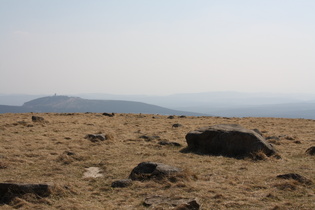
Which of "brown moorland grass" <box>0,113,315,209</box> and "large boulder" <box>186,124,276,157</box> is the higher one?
"large boulder" <box>186,124,276,157</box>

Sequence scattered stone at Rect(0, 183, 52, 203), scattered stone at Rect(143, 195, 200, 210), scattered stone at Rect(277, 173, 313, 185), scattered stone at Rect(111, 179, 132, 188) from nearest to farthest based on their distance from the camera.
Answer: scattered stone at Rect(143, 195, 200, 210) < scattered stone at Rect(0, 183, 52, 203) < scattered stone at Rect(277, 173, 313, 185) < scattered stone at Rect(111, 179, 132, 188)

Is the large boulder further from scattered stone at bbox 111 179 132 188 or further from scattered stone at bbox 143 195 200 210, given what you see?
scattered stone at bbox 143 195 200 210

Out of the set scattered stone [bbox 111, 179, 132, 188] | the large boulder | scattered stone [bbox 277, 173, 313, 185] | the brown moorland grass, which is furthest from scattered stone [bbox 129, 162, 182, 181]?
the large boulder

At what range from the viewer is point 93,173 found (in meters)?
16.2

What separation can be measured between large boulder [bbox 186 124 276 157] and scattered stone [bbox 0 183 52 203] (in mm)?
12168

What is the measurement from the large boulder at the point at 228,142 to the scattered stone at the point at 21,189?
12.2 metres

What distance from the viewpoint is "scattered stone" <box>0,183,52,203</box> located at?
1191 cm

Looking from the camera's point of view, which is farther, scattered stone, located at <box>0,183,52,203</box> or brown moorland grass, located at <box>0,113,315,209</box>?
scattered stone, located at <box>0,183,52,203</box>

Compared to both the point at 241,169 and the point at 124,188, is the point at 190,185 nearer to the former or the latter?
the point at 124,188

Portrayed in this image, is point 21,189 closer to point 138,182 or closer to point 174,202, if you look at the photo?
point 138,182

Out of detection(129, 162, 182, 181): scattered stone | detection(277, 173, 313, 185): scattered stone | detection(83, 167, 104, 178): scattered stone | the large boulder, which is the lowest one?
detection(83, 167, 104, 178): scattered stone

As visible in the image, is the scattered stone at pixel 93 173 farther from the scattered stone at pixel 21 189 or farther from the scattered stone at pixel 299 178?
the scattered stone at pixel 299 178

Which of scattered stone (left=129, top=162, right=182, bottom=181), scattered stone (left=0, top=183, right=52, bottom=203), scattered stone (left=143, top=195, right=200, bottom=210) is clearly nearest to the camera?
scattered stone (left=143, top=195, right=200, bottom=210)

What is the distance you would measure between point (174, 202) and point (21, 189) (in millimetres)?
6359
